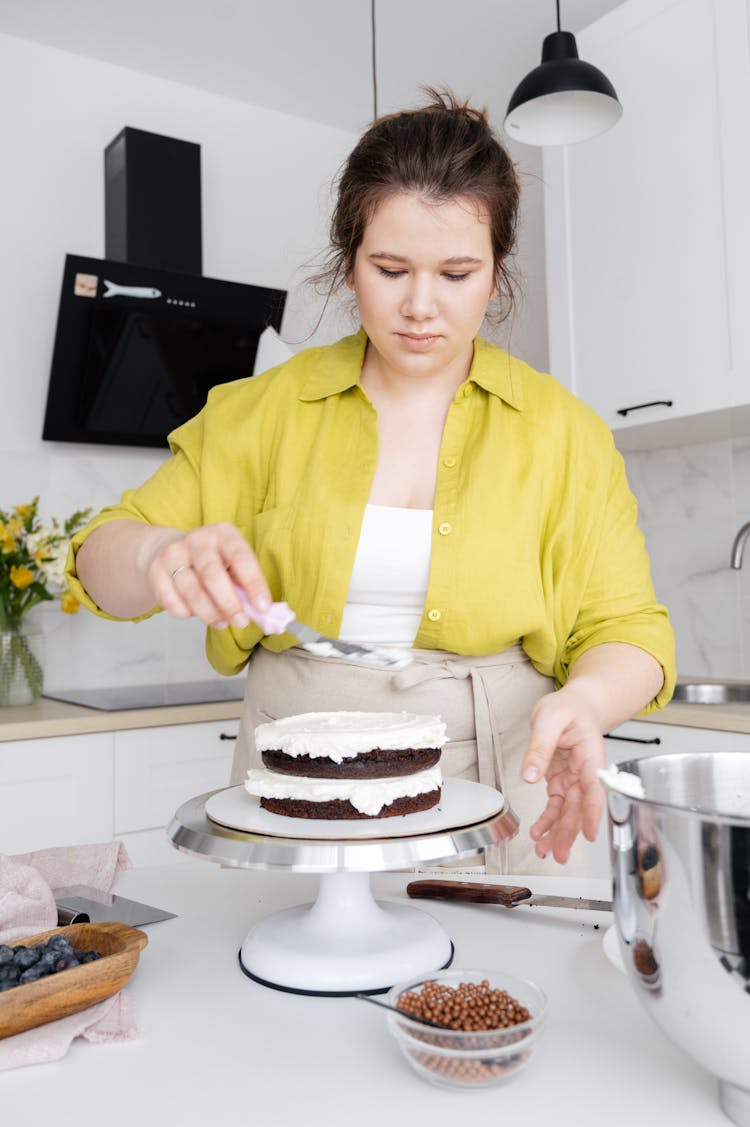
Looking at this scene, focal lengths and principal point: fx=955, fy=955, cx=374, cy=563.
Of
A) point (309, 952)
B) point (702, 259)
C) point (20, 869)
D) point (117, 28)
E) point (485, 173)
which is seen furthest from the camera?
point (117, 28)

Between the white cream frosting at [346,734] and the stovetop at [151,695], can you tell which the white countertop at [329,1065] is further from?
the stovetop at [151,695]

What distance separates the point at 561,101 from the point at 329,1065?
1.95 meters

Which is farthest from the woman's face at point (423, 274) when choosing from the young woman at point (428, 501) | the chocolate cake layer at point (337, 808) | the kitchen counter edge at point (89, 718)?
the kitchen counter edge at point (89, 718)

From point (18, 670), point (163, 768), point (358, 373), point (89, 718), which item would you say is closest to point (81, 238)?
point (18, 670)

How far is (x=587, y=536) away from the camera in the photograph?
1.19 m

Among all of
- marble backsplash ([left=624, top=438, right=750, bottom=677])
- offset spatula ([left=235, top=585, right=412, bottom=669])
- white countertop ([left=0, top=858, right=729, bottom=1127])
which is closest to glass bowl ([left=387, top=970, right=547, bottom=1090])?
white countertop ([left=0, top=858, right=729, bottom=1127])

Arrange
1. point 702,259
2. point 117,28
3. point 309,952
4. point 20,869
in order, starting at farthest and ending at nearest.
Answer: point 117,28 < point 702,259 < point 20,869 < point 309,952

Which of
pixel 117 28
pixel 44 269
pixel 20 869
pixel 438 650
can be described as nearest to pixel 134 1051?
pixel 20 869

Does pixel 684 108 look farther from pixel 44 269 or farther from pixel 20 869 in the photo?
pixel 20 869

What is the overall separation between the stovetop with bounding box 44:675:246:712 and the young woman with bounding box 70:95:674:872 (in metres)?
1.21

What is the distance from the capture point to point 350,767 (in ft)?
2.87

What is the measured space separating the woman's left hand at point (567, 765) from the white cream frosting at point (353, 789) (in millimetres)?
97

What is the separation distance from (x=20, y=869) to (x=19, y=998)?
269 millimetres

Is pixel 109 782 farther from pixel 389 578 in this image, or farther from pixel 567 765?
pixel 567 765
